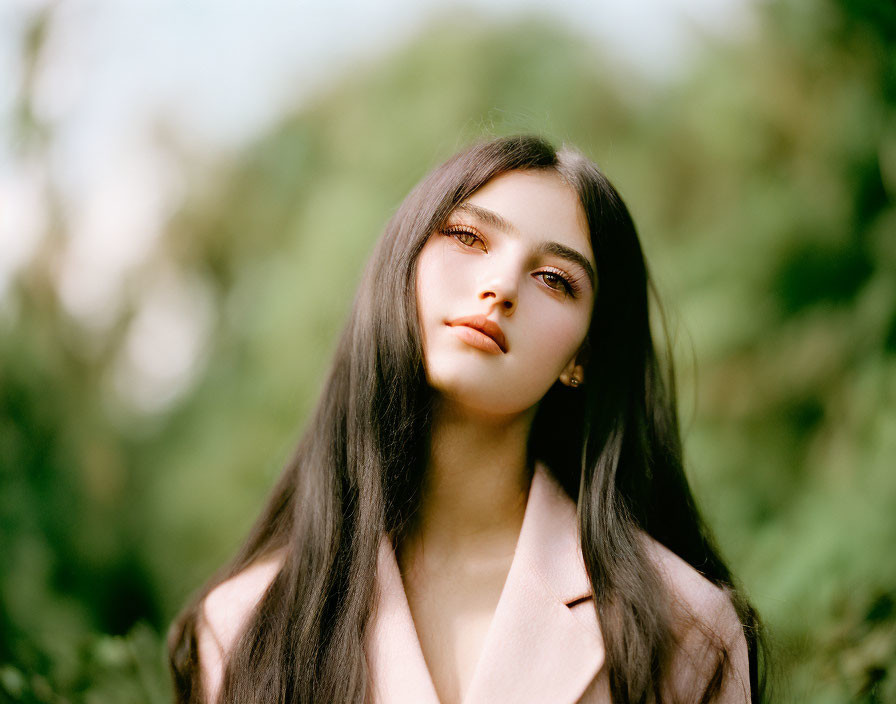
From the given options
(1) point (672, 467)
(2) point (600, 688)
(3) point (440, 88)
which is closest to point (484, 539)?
(2) point (600, 688)

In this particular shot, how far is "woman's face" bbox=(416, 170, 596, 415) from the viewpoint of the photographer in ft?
4.29

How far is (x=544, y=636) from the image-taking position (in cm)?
131

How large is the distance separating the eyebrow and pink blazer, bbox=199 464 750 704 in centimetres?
42

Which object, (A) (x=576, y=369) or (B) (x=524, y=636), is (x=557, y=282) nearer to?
(A) (x=576, y=369)

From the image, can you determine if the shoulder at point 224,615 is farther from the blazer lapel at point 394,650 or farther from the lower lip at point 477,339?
the lower lip at point 477,339

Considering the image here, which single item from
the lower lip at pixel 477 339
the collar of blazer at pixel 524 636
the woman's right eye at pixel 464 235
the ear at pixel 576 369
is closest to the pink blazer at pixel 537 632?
the collar of blazer at pixel 524 636

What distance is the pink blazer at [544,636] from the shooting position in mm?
1259

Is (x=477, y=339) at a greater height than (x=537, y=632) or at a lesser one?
greater

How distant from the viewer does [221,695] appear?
134 centimetres

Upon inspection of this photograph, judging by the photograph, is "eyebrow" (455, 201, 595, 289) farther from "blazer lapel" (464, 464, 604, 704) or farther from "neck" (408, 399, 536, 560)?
"blazer lapel" (464, 464, 604, 704)

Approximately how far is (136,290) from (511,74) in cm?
173

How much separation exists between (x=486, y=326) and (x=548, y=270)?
159mm

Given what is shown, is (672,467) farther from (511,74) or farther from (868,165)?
(511,74)

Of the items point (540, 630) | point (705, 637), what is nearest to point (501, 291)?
point (540, 630)
